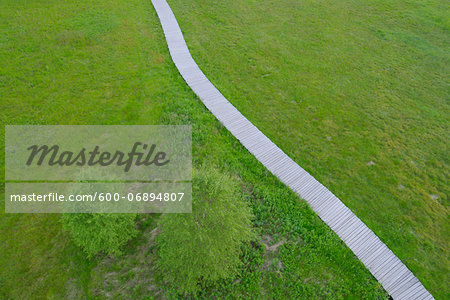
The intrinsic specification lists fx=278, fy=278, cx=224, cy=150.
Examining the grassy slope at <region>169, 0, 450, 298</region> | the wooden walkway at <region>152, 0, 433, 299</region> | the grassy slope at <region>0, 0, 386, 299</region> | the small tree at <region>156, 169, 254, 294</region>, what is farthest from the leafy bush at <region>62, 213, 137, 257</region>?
the grassy slope at <region>169, 0, 450, 298</region>

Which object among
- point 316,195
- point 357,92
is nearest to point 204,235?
point 316,195

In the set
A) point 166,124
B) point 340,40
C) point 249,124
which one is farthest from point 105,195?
point 340,40

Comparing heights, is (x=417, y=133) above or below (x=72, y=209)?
below

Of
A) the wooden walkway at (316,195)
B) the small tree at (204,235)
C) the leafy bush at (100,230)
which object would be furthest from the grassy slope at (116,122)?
the small tree at (204,235)

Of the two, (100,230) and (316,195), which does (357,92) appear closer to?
(316,195)

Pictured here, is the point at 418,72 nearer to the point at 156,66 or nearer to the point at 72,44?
the point at 156,66

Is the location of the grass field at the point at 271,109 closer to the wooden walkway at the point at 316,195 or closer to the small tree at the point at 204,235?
the wooden walkway at the point at 316,195
